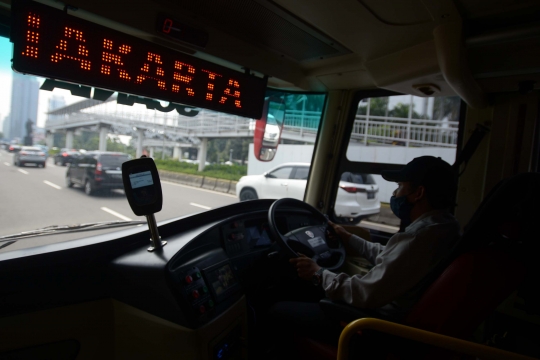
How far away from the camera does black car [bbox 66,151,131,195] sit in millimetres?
2062

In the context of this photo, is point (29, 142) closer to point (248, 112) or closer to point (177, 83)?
point (177, 83)

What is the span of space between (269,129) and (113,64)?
5.85 ft

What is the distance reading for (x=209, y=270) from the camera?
186 centimetres

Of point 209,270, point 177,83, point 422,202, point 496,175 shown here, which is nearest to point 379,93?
point 496,175

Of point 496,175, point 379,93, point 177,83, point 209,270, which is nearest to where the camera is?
point 209,270

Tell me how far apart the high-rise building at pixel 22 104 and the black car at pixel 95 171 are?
315 millimetres

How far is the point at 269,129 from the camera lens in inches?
134

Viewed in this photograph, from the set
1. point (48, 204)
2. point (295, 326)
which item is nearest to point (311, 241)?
point (295, 326)

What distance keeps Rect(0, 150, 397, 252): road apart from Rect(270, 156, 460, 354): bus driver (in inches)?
38.0

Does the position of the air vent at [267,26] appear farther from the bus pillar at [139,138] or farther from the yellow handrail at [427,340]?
the yellow handrail at [427,340]

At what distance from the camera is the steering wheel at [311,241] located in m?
2.06

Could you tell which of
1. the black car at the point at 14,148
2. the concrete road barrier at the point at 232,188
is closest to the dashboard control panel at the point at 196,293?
the black car at the point at 14,148

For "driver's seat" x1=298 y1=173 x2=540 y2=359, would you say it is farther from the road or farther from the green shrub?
the green shrub

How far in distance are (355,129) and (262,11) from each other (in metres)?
1.67
